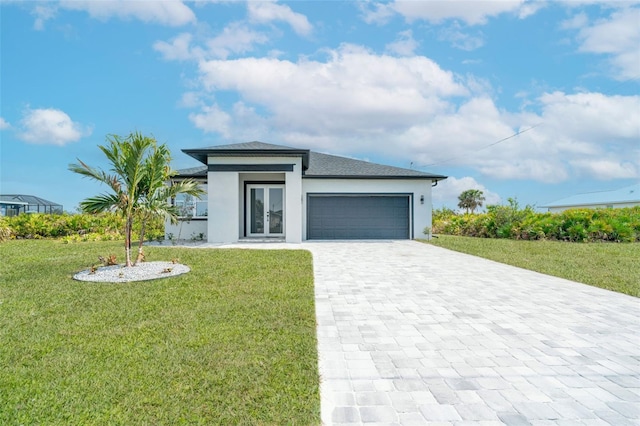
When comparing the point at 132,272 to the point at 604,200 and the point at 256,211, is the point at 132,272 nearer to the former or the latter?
the point at 256,211

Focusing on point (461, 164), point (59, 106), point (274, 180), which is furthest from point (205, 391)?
point (461, 164)

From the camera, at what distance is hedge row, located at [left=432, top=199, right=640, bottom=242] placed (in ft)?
51.7

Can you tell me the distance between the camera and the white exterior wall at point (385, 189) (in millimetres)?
16000

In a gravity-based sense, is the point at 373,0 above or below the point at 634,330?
above

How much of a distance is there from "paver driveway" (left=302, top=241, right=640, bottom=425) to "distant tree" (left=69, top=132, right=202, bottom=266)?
4.67 m

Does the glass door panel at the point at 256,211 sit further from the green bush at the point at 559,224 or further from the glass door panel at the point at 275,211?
the green bush at the point at 559,224

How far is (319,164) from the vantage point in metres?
18.0

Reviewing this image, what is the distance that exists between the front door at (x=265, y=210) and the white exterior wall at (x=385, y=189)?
118 centimetres

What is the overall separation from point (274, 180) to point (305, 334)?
1219cm

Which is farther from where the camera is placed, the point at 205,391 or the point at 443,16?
the point at 443,16

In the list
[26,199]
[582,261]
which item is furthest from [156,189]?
[26,199]

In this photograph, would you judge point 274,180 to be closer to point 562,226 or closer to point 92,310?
point 92,310

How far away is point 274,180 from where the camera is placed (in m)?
15.5

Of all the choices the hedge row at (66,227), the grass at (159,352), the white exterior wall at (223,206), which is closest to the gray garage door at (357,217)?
the white exterior wall at (223,206)
